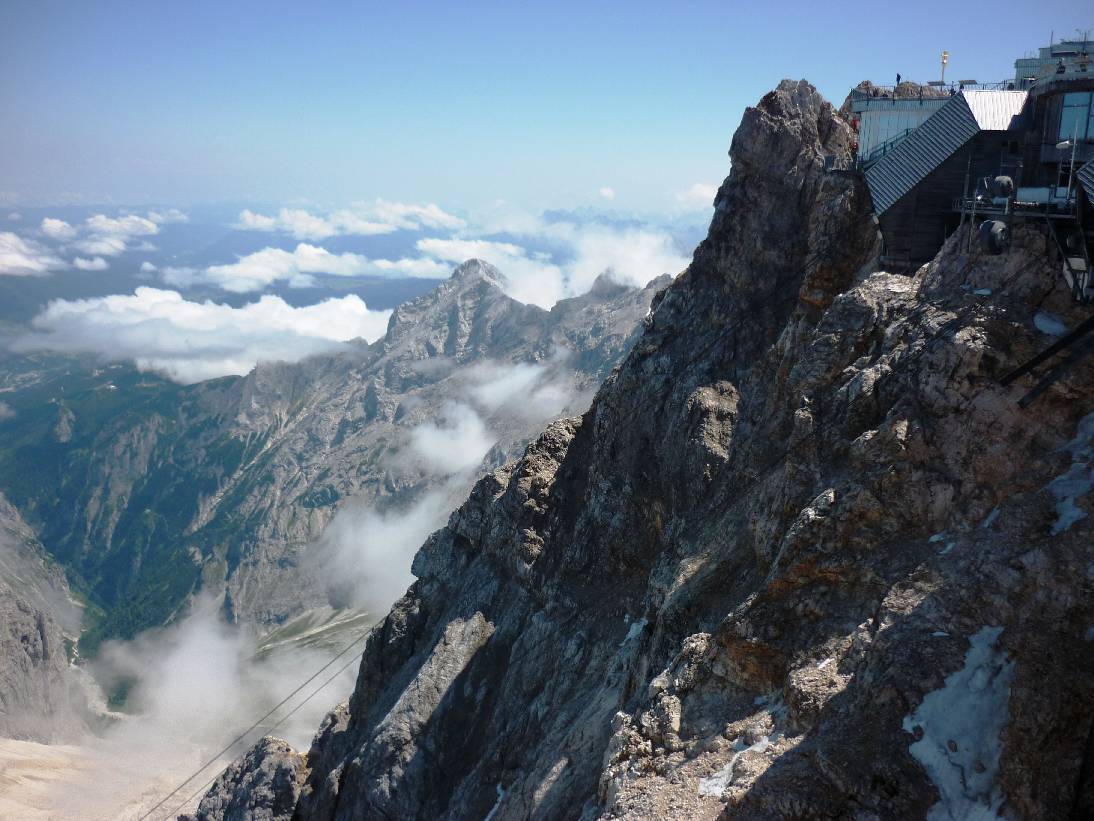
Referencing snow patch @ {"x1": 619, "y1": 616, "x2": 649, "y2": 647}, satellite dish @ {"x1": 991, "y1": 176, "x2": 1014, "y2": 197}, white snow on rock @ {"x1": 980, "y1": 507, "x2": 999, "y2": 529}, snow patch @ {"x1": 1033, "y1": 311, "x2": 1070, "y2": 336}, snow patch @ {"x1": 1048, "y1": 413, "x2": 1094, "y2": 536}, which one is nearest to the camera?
snow patch @ {"x1": 1048, "y1": 413, "x2": 1094, "y2": 536}

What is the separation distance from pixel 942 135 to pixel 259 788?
228ft

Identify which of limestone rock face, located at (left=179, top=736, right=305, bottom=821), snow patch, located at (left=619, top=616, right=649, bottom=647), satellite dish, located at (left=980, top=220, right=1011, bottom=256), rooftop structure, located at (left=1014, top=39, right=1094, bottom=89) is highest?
rooftop structure, located at (left=1014, top=39, right=1094, bottom=89)

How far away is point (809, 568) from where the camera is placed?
25406 millimetres

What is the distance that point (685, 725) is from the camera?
25547 millimetres

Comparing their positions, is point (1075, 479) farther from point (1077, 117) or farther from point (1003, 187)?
point (1077, 117)

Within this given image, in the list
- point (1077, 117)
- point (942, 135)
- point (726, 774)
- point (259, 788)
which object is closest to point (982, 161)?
point (942, 135)

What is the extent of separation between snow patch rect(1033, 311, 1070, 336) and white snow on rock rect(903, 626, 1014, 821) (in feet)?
32.9

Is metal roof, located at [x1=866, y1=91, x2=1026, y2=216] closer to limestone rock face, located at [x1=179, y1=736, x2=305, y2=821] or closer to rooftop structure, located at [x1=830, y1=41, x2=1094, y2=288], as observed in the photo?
rooftop structure, located at [x1=830, y1=41, x2=1094, y2=288]

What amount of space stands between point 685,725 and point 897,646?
23.1ft

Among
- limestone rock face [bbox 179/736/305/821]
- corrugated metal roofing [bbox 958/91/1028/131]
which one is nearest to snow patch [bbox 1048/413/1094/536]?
corrugated metal roofing [bbox 958/91/1028/131]

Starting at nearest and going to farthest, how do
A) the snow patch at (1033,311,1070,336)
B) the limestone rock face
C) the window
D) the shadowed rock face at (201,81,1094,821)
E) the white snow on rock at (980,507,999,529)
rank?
the shadowed rock face at (201,81,1094,821) → the white snow on rock at (980,507,999,529) → the snow patch at (1033,311,1070,336) → the window → the limestone rock face

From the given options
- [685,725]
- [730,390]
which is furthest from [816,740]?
[730,390]

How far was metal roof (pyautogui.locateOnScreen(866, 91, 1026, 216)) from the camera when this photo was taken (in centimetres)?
3559

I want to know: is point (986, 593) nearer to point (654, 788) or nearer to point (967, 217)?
point (654, 788)
